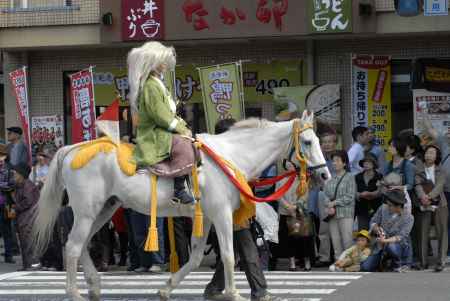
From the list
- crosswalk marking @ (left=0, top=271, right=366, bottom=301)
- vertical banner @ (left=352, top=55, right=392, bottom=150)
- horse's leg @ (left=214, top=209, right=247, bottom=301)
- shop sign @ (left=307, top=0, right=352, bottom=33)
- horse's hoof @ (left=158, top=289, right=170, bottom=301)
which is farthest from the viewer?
vertical banner @ (left=352, top=55, right=392, bottom=150)

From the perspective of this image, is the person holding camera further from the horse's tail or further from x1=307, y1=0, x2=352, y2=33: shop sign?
the horse's tail

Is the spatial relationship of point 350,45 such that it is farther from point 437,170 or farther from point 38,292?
point 38,292

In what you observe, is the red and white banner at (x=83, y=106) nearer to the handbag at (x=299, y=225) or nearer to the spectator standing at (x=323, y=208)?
the spectator standing at (x=323, y=208)

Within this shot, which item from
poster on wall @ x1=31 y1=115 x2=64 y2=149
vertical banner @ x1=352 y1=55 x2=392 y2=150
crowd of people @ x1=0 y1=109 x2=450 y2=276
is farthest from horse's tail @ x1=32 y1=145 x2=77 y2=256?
poster on wall @ x1=31 y1=115 x2=64 y2=149

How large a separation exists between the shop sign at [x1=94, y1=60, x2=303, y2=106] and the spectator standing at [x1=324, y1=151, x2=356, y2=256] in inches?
245

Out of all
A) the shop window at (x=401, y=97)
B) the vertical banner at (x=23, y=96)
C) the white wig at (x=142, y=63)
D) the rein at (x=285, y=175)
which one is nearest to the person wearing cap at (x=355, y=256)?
the rein at (x=285, y=175)

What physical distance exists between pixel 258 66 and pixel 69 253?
1089cm

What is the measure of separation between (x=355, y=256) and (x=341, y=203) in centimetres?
78

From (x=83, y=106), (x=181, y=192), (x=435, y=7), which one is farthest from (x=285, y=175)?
(x=83, y=106)

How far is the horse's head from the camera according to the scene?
36.1 ft

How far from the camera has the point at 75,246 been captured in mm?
10922

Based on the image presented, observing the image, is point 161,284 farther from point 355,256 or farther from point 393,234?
point 393,234

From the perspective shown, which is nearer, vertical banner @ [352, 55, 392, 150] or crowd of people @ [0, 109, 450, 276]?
crowd of people @ [0, 109, 450, 276]

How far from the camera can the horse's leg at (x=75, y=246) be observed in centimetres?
1091
